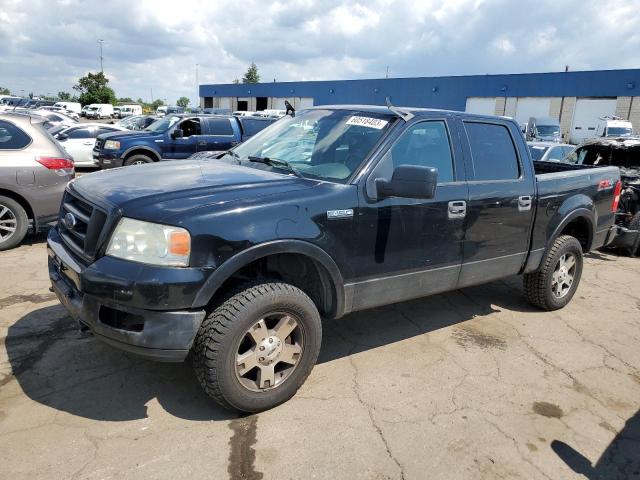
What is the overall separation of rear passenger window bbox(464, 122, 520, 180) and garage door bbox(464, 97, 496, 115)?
37136 mm

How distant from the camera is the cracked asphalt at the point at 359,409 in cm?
279

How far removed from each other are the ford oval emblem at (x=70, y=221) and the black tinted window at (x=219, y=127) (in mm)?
9955

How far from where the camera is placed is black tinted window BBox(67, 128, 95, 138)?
47.7ft

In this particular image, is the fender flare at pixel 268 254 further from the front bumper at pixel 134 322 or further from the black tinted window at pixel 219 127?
the black tinted window at pixel 219 127

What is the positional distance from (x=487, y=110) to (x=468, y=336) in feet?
127

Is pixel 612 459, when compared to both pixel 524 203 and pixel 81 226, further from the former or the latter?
pixel 81 226

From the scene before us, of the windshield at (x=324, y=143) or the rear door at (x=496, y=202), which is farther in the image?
the rear door at (x=496, y=202)

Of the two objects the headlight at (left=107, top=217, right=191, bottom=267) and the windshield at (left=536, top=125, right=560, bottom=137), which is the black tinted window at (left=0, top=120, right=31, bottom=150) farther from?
the windshield at (left=536, top=125, right=560, bottom=137)

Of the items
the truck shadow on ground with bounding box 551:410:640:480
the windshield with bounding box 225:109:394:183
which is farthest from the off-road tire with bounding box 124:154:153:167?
the truck shadow on ground with bounding box 551:410:640:480

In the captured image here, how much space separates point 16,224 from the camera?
6430 mm

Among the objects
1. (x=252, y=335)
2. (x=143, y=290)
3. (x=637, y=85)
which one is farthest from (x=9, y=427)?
(x=637, y=85)

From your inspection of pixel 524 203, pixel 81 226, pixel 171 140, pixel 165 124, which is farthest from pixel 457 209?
pixel 165 124

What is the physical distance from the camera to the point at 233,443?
2912 mm

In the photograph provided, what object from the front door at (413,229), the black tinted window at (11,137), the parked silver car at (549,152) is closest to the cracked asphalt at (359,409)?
the front door at (413,229)
